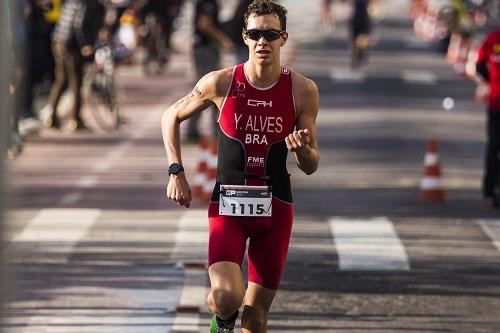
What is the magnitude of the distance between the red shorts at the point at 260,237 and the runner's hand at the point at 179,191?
9.0 inches

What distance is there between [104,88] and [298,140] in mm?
Answer: 17065

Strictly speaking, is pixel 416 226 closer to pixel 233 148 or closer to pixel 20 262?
pixel 20 262

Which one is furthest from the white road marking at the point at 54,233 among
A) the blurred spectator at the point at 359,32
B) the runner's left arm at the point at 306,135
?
the blurred spectator at the point at 359,32

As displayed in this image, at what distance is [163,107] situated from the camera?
2867 cm

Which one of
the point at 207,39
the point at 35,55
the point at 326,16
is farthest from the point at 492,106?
the point at 326,16

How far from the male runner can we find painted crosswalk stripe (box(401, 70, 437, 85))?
28.0 metres

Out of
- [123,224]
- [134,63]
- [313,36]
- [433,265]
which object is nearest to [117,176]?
[123,224]

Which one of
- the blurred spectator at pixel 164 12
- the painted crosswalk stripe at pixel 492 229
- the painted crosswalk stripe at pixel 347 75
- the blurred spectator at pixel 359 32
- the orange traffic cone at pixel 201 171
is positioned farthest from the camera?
the blurred spectator at pixel 359 32

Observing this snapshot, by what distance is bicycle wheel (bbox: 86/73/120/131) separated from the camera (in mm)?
Answer: 24203

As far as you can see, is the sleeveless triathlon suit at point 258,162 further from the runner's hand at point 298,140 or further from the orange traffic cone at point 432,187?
the orange traffic cone at point 432,187

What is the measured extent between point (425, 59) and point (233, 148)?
121 feet

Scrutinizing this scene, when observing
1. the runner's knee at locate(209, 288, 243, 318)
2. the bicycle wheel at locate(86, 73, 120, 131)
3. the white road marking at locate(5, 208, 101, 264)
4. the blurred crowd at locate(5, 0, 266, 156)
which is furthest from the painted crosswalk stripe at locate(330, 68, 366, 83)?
the runner's knee at locate(209, 288, 243, 318)

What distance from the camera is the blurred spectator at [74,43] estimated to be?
916 inches

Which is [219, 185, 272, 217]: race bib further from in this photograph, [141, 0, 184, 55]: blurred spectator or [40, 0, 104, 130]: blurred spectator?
[141, 0, 184, 55]: blurred spectator
